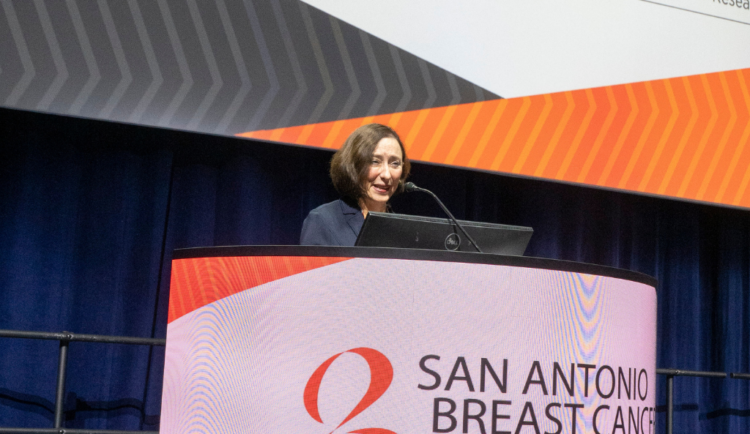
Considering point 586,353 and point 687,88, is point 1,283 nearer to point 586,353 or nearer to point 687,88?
point 586,353

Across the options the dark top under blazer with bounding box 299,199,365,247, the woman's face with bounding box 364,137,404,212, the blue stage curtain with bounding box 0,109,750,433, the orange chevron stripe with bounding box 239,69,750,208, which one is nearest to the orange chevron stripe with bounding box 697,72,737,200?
the orange chevron stripe with bounding box 239,69,750,208

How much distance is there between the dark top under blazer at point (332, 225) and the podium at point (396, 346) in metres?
0.67

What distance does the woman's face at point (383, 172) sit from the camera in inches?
72.6

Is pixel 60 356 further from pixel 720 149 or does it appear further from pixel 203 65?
pixel 720 149

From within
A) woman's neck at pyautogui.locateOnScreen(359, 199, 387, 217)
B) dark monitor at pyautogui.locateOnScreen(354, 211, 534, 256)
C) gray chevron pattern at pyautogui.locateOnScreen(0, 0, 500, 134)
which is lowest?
dark monitor at pyautogui.locateOnScreen(354, 211, 534, 256)

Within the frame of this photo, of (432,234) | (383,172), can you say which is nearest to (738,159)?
(383,172)

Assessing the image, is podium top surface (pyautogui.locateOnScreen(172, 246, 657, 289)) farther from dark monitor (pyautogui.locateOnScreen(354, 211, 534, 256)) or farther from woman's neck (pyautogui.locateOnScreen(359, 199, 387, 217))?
woman's neck (pyautogui.locateOnScreen(359, 199, 387, 217))

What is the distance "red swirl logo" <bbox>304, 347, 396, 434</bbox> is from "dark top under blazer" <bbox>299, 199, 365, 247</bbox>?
736 millimetres

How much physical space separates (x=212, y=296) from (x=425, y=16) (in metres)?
1.91

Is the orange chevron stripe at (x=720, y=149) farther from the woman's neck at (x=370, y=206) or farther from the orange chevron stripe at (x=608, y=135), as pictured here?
the woman's neck at (x=370, y=206)

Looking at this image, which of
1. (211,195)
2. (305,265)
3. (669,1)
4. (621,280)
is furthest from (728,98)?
(305,265)

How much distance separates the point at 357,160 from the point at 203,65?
78cm

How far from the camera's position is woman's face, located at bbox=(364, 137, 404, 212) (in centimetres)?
184

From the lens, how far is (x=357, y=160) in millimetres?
1837
